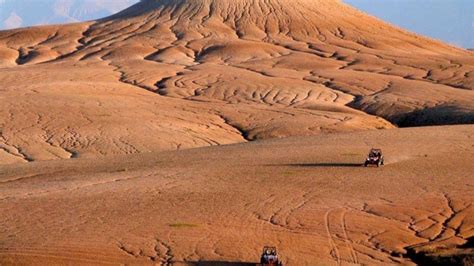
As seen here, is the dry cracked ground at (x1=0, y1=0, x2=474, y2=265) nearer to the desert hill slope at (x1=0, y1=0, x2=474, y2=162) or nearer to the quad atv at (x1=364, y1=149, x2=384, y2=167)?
the desert hill slope at (x1=0, y1=0, x2=474, y2=162)

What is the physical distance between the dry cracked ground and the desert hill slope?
0.55 ft

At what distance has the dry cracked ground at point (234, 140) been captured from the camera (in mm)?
15859

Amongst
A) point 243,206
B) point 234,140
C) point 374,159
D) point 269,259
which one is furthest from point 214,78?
point 269,259

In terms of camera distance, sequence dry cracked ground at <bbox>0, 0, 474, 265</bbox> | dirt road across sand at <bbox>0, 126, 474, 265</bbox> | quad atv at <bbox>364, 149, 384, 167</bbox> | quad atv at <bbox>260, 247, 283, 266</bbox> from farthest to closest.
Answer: quad atv at <bbox>364, 149, 384, 167</bbox> → dry cracked ground at <bbox>0, 0, 474, 265</bbox> → dirt road across sand at <bbox>0, 126, 474, 265</bbox> → quad atv at <bbox>260, 247, 283, 266</bbox>

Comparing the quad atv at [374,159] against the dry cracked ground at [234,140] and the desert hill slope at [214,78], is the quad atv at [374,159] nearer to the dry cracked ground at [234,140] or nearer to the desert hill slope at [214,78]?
the dry cracked ground at [234,140]

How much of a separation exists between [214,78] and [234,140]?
16.1 metres

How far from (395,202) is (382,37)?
5056 cm

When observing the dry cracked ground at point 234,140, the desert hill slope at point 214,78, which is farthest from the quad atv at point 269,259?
the desert hill slope at point 214,78

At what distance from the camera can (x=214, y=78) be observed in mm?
49969

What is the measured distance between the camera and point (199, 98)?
44.8 metres

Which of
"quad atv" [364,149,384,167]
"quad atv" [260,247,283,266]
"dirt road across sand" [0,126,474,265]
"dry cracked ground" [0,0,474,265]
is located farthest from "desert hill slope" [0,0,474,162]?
"quad atv" [260,247,283,266]

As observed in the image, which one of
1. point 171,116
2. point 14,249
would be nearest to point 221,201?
point 14,249

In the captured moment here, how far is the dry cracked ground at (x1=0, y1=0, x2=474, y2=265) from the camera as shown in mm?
15859

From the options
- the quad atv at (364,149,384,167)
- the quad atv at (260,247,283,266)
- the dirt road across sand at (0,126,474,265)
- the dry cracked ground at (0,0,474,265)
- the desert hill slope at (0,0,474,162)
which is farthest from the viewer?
the desert hill slope at (0,0,474,162)
